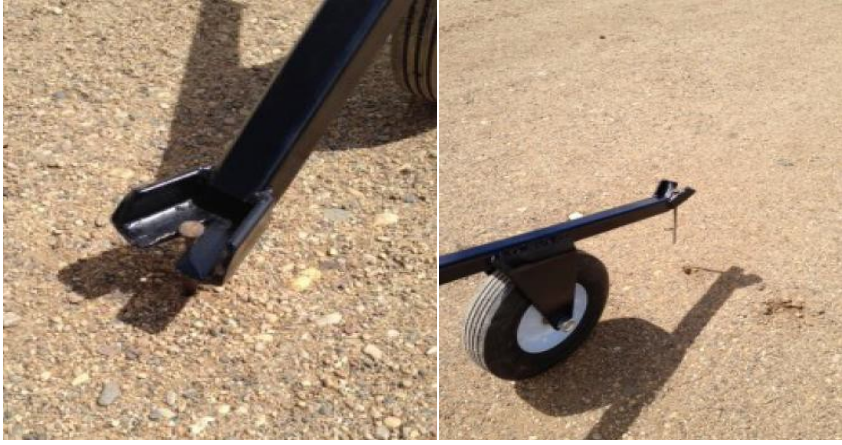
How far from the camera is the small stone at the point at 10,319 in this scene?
2.39 meters

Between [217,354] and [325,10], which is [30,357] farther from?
[325,10]

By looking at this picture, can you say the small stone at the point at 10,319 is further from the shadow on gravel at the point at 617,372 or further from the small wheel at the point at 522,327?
the shadow on gravel at the point at 617,372

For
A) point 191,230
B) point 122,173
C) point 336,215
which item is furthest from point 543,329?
point 122,173

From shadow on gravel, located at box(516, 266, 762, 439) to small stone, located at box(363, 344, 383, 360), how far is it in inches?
16.6

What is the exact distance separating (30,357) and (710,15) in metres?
4.11

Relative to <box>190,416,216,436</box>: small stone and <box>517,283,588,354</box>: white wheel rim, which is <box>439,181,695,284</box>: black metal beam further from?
<box>190,416,216,436</box>: small stone

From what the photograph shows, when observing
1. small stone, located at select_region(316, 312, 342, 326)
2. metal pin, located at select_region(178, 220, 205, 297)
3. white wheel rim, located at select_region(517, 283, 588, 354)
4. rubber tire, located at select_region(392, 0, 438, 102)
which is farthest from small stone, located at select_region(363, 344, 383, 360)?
rubber tire, located at select_region(392, 0, 438, 102)

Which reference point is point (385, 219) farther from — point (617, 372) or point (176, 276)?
point (617, 372)

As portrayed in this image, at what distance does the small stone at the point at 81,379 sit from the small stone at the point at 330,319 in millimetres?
608

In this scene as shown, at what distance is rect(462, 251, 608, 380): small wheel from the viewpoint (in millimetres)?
2295

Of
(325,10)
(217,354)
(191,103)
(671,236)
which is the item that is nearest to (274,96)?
(325,10)

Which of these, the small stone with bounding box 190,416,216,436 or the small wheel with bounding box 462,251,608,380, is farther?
the small wheel with bounding box 462,251,608,380

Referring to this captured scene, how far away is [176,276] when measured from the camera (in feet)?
8.46

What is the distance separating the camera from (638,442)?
7.88 feet
